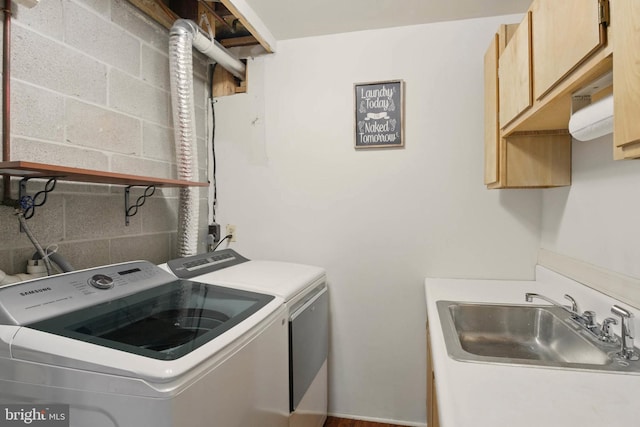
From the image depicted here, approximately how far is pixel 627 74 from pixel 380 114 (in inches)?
60.0

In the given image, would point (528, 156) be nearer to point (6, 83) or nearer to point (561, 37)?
point (561, 37)

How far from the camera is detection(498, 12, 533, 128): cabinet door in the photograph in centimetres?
125

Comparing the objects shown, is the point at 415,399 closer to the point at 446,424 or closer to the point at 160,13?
the point at 446,424

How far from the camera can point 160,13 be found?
1.90 meters

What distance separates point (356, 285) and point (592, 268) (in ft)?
4.01

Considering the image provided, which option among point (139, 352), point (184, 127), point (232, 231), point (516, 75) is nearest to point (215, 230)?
point (232, 231)

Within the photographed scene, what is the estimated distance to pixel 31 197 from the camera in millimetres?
1269

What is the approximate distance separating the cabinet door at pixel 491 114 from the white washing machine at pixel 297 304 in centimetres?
107

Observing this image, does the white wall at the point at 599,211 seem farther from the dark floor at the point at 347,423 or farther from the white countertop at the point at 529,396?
the dark floor at the point at 347,423

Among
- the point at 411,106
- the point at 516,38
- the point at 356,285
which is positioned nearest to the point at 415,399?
the point at 356,285

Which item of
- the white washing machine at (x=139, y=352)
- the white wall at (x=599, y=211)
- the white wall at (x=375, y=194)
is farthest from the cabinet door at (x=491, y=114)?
the white washing machine at (x=139, y=352)

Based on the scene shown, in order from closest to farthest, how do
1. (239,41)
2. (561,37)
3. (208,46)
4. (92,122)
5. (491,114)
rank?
(561,37) < (92,122) < (491,114) < (208,46) < (239,41)

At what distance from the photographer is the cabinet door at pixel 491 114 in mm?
1704

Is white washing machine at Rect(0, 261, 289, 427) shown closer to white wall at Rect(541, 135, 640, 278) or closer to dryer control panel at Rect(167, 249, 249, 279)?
dryer control panel at Rect(167, 249, 249, 279)
